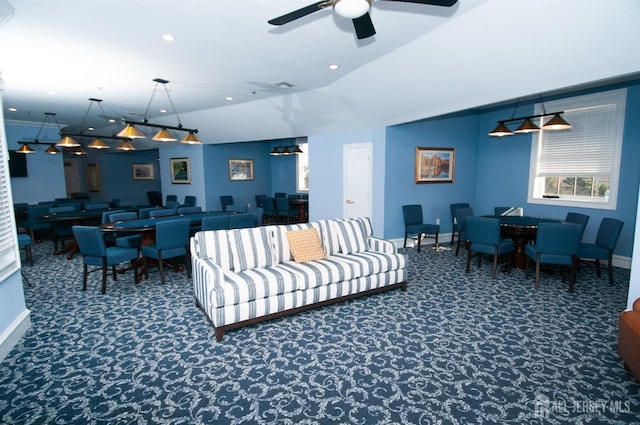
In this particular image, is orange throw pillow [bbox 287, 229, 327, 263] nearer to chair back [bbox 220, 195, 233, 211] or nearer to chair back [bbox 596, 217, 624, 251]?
chair back [bbox 596, 217, 624, 251]

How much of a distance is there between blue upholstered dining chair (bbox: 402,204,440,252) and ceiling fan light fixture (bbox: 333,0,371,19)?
4795 millimetres

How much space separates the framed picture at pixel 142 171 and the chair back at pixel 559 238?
1413cm

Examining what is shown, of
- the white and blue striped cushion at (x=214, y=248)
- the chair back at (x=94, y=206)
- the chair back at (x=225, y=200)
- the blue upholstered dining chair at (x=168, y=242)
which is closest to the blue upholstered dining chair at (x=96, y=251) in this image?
the blue upholstered dining chair at (x=168, y=242)

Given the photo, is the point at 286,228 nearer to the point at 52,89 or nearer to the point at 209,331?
the point at 209,331

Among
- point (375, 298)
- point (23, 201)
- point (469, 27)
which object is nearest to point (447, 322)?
point (375, 298)

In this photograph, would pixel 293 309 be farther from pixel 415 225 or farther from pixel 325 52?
pixel 415 225

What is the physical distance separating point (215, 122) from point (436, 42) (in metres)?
6.16

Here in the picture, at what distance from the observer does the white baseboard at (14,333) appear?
2844mm

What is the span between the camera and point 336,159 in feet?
24.9

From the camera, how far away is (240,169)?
11055 millimetres

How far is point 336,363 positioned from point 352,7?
2.71 m

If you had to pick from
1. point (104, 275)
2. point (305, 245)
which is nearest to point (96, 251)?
point (104, 275)

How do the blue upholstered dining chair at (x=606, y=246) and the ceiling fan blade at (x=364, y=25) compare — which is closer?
the ceiling fan blade at (x=364, y=25)

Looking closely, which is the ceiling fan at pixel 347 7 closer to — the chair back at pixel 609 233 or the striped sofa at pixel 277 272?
the striped sofa at pixel 277 272
